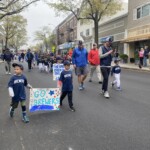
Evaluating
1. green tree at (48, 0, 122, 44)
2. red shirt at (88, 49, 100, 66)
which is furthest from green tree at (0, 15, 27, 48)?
red shirt at (88, 49, 100, 66)

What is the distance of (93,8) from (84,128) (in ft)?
97.8

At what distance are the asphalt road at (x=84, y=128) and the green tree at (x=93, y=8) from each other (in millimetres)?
26813

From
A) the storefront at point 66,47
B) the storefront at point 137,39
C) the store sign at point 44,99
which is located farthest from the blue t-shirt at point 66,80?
the storefront at point 66,47

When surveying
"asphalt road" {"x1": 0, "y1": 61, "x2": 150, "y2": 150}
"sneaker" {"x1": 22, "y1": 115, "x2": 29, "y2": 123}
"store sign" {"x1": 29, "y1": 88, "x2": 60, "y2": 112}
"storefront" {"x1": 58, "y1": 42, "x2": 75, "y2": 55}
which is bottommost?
"asphalt road" {"x1": 0, "y1": 61, "x2": 150, "y2": 150}

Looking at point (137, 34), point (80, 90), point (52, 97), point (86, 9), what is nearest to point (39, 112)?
point (52, 97)

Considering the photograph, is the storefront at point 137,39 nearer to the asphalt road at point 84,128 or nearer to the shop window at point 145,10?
the shop window at point 145,10

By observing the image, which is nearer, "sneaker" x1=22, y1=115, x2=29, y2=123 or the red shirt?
"sneaker" x1=22, y1=115, x2=29, y2=123

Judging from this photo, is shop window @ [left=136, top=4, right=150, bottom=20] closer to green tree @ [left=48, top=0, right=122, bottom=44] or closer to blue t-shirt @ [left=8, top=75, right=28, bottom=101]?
green tree @ [left=48, top=0, right=122, bottom=44]

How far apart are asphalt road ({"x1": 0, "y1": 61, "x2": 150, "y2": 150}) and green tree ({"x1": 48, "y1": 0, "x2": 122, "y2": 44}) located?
26813 mm

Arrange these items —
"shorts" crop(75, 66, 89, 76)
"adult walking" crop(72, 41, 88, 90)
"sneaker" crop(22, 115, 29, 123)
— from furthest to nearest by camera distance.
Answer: "shorts" crop(75, 66, 89, 76) → "adult walking" crop(72, 41, 88, 90) → "sneaker" crop(22, 115, 29, 123)

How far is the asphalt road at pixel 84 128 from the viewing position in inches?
184

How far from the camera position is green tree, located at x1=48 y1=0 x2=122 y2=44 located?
3381 cm

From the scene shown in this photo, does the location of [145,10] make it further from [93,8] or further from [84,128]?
[84,128]

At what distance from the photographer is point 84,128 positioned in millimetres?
5605
